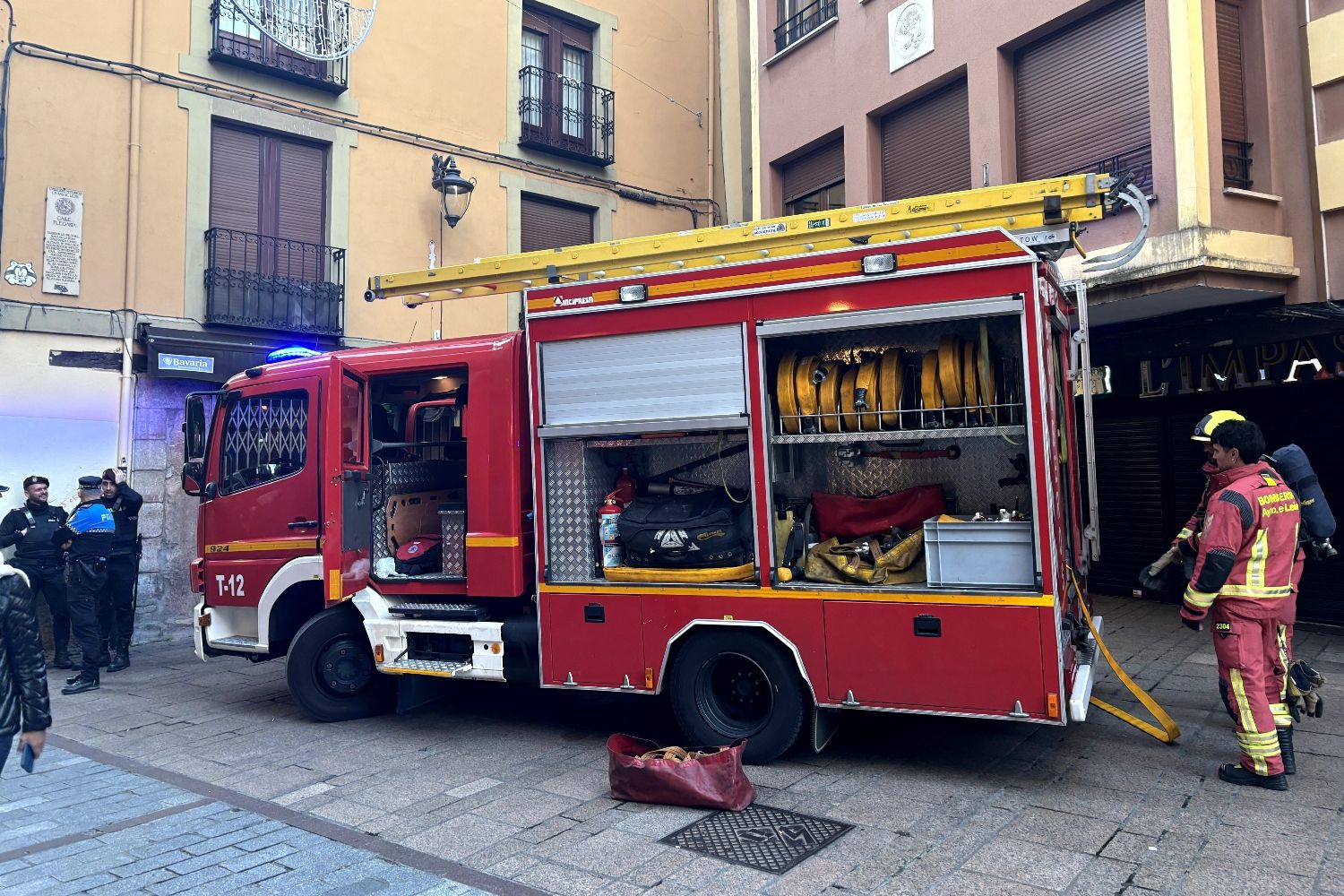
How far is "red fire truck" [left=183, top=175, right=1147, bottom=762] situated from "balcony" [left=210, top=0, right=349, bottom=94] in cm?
640

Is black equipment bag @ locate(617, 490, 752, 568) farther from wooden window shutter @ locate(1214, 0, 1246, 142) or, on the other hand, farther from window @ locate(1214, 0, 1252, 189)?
wooden window shutter @ locate(1214, 0, 1246, 142)

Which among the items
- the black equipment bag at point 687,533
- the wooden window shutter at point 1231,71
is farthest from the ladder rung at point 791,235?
the wooden window shutter at point 1231,71

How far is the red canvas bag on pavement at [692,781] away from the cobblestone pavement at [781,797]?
0.10 meters

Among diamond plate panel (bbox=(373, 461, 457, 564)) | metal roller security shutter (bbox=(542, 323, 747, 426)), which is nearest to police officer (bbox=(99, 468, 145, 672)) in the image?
diamond plate panel (bbox=(373, 461, 457, 564))

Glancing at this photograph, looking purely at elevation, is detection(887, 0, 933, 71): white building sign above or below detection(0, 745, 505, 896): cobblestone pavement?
above

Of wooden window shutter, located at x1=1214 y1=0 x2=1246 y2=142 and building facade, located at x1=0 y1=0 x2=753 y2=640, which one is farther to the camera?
building facade, located at x1=0 y1=0 x2=753 y2=640

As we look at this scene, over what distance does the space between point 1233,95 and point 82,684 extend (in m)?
11.6

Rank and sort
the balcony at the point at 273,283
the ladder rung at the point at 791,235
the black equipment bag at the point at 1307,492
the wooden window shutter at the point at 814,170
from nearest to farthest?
the ladder rung at the point at 791,235 < the black equipment bag at the point at 1307,492 < the balcony at the point at 273,283 < the wooden window shutter at the point at 814,170

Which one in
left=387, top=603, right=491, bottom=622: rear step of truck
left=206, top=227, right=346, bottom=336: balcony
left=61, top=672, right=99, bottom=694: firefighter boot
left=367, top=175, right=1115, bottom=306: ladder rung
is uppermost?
left=206, top=227, right=346, bottom=336: balcony

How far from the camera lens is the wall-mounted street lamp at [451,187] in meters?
12.8

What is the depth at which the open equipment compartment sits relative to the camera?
15.9ft

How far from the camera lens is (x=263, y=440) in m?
7.04

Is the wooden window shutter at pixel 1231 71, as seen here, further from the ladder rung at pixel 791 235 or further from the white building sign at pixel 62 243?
the white building sign at pixel 62 243

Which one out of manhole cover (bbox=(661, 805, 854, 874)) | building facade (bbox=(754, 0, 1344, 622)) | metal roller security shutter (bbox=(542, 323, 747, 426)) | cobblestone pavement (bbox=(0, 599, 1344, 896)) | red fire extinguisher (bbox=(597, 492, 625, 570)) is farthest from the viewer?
building facade (bbox=(754, 0, 1344, 622))
